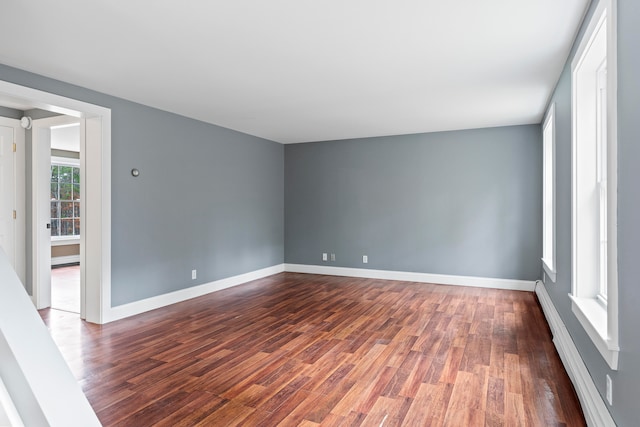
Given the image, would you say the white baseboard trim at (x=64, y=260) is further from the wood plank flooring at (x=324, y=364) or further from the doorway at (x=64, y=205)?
the wood plank flooring at (x=324, y=364)

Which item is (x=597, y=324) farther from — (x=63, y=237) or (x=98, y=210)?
(x=63, y=237)

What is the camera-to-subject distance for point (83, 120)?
13.7ft

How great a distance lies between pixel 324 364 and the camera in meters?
3.05

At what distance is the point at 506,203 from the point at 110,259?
5.37 meters

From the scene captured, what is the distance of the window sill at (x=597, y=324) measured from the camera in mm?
1784

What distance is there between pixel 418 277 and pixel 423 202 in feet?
4.06

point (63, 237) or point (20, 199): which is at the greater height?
point (20, 199)

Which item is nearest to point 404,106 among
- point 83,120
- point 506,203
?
point 506,203

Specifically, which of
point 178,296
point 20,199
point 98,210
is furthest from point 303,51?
point 20,199

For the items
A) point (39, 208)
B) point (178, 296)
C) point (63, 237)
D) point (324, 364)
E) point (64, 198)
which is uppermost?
point (64, 198)

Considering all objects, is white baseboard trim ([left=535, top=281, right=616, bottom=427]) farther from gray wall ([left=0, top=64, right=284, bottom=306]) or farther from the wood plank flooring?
gray wall ([left=0, top=64, right=284, bottom=306])

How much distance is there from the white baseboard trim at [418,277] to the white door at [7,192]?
4175 mm

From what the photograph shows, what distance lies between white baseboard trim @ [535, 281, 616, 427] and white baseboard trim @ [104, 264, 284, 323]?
4232 millimetres

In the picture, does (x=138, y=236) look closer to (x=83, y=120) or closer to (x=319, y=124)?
(x=83, y=120)
